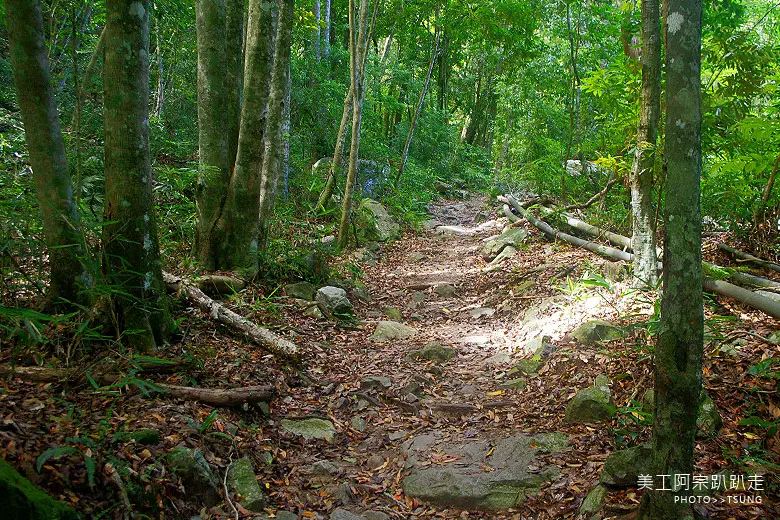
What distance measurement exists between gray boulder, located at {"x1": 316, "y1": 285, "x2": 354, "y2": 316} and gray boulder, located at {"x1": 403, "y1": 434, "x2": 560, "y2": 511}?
9.94ft

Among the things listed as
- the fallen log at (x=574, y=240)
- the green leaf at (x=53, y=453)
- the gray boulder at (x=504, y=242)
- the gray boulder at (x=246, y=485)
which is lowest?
the gray boulder at (x=246, y=485)

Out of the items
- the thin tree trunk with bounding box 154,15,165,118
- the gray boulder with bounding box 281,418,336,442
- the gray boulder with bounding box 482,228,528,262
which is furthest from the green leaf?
the thin tree trunk with bounding box 154,15,165,118

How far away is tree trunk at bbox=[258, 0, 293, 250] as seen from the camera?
6926 millimetres

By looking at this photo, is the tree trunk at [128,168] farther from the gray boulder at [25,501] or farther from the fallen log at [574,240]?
the fallen log at [574,240]

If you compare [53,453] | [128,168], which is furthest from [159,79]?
[53,453]

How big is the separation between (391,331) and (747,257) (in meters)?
4.36

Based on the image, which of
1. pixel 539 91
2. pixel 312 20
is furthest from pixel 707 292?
pixel 539 91

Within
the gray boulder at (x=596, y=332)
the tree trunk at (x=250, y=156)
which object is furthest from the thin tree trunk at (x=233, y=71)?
the gray boulder at (x=596, y=332)

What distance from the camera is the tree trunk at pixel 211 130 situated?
6.25m

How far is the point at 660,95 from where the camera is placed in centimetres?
551

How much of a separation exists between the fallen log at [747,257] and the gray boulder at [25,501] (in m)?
6.70

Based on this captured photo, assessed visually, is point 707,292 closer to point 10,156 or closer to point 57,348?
point 57,348

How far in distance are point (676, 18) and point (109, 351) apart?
13.1ft

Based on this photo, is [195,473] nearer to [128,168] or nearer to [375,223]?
[128,168]
